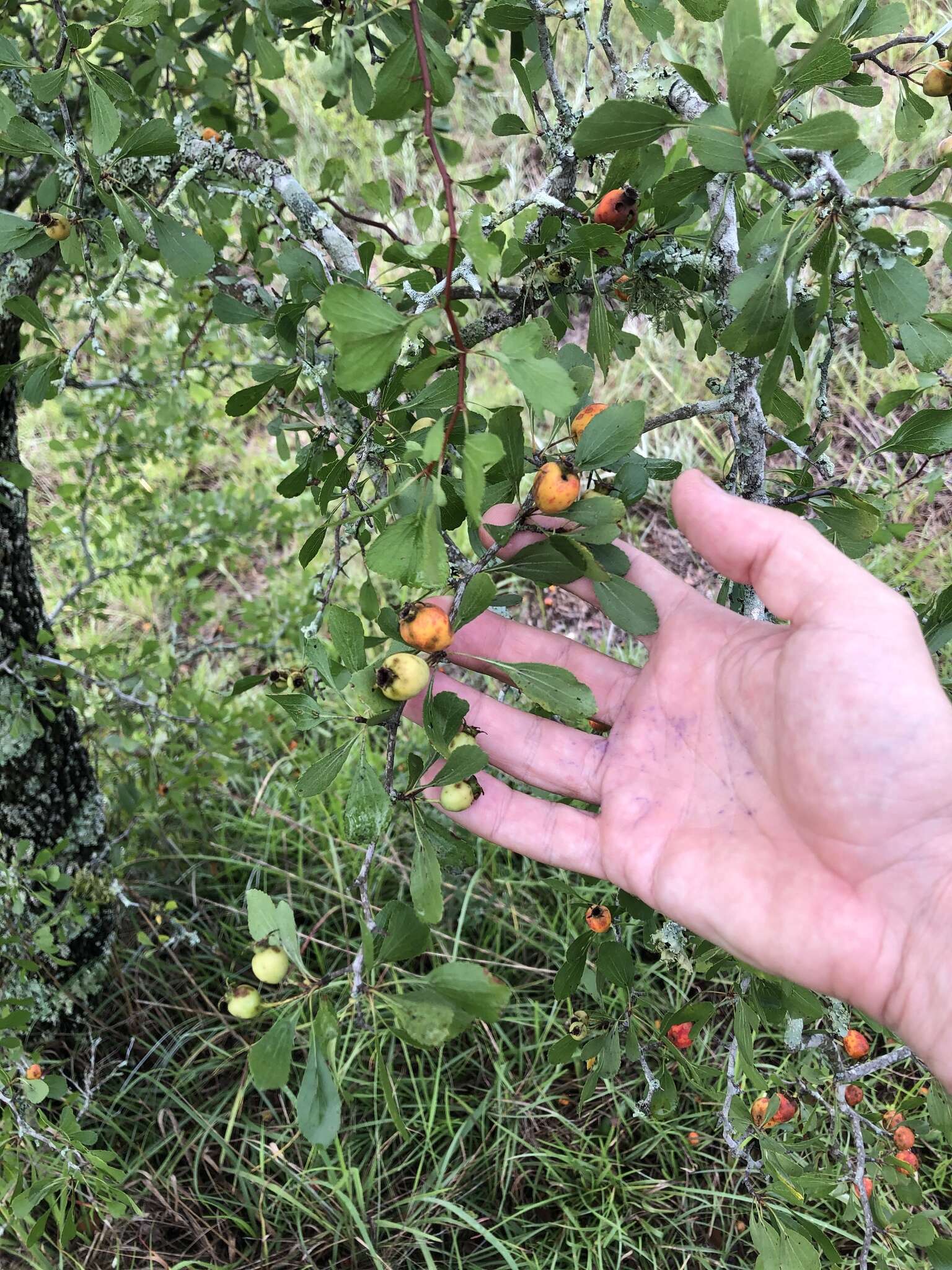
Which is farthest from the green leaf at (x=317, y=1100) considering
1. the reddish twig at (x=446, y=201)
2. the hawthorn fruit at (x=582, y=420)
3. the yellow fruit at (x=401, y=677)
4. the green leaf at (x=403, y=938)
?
the hawthorn fruit at (x=582, y=420)

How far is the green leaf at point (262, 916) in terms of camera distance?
981 mm

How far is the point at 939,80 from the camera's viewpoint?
1144 mm

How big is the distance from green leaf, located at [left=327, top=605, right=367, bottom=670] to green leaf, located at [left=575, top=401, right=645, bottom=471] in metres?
0.36

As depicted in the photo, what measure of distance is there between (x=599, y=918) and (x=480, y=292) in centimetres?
110

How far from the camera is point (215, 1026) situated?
2.33m

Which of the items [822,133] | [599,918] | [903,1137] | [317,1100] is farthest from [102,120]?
[903,1137]

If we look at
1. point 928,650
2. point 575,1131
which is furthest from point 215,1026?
point 928,650

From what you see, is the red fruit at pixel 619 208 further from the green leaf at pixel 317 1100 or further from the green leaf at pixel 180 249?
the green leaf at pixel 317 1100

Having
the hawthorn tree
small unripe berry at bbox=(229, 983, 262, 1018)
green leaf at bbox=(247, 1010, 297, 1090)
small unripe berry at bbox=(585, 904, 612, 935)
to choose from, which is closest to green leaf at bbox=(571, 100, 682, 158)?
the hawthorn tree

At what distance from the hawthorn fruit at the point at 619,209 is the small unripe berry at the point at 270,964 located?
1.10 meters

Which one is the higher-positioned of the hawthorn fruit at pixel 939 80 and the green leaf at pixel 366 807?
the hawthorn fruit at pixel 939 80

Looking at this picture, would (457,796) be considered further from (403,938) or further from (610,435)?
(610,435)

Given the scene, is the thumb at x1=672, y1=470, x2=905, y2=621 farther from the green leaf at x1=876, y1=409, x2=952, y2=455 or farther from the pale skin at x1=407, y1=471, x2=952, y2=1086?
the green leaf at x1=876, y1=409, x2=952, y2=455

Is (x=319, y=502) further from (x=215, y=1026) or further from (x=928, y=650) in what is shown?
(x=215, y=1026)
